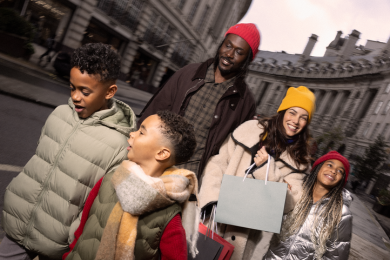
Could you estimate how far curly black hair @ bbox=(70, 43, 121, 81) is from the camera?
1634 mm

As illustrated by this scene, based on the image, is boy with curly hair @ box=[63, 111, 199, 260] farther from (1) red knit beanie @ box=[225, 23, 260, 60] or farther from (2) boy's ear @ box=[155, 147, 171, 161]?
Result: (1) red knit beanie @ box=[225, 23, 260, 60]

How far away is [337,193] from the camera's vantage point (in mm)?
2672

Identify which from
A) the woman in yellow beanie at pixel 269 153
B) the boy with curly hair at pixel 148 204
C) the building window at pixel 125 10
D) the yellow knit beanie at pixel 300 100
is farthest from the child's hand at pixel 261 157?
the building window at pixel 125 10

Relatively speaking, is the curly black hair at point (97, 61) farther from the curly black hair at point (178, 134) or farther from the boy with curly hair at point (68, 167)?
the curly black hair at point (178, 134)

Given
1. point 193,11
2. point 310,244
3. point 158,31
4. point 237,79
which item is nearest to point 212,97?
point 237,79

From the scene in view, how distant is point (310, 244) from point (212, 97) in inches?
65.9

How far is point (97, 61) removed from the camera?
1.66 m

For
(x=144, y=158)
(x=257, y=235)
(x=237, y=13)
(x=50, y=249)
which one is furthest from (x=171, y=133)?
(x=237, y=13)

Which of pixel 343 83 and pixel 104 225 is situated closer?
pixel 104 225

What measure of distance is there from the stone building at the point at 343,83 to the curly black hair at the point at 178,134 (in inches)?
1400

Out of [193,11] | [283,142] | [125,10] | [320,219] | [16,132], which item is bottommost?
[16,132]

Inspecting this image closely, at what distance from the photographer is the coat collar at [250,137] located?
238cm

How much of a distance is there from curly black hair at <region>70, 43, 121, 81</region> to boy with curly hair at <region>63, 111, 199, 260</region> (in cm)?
52

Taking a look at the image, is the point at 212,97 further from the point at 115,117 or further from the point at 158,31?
the point at 158,31
